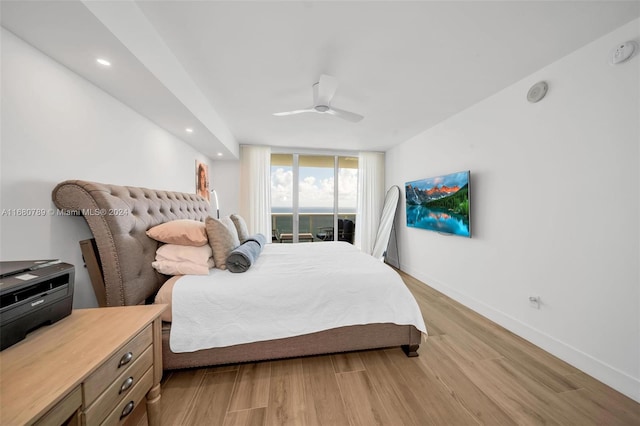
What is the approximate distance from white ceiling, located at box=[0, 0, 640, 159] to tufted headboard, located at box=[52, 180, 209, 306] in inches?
30.5

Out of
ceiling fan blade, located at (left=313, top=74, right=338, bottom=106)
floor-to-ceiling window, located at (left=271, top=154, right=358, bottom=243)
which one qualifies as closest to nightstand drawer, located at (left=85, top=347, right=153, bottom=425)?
ceiling fan blade, located at (left=313, top=74, right=338, bottom=106)

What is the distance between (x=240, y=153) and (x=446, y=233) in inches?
151

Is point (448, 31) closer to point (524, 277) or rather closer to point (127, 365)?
point (524, 277)

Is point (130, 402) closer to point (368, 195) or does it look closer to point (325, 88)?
point (325, 88)

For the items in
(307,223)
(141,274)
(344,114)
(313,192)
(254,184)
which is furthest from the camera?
(307,223)

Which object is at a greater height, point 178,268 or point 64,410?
point 178,268

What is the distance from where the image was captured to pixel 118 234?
1396 millimetres

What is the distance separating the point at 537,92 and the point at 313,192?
3696 millimetres

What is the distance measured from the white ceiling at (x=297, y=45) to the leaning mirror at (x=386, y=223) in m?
2.06

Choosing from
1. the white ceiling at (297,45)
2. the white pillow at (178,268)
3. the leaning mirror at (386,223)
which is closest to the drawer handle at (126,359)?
the white pillow at (178,268)

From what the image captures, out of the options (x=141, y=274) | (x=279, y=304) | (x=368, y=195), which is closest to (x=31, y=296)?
(x=141, y=274)

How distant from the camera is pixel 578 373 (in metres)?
1.65

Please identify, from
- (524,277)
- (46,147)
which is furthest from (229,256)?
(524,277)

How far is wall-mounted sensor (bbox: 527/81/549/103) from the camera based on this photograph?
1.91 m
